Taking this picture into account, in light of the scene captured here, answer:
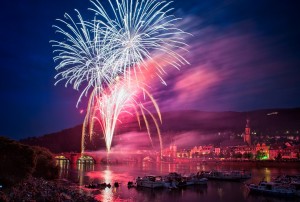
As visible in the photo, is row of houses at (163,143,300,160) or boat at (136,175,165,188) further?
row of houses at (163,143,300,160)

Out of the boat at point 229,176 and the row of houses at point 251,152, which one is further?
the row of houses at point 251,152

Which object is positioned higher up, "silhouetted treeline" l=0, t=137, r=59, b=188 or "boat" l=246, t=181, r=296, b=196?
→ "silhouetted treeline" l=0, t=137, r=59, b=188

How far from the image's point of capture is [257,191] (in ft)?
129

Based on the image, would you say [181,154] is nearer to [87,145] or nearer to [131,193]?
[87,145]

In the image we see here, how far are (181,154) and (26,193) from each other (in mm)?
179569

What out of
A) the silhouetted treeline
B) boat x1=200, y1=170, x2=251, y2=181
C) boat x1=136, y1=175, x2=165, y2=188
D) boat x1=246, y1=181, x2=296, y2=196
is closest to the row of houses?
boat x1=200, y1=170, x2=251, y2=181

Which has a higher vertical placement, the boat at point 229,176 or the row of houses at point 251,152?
the row of houses at point 251,152

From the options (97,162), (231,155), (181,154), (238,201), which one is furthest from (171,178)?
(181,154)

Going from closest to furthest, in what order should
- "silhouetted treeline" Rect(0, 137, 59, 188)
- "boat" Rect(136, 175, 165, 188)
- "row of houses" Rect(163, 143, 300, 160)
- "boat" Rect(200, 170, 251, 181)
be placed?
"silhouetted treeline" Rect(0, 137, 59, 188) < "boat" Rect(136, 175, 165, 188) < "boat" Rect(200, 170, 251, 181) < "row of houses" Rect(163, 143, 300, 160)

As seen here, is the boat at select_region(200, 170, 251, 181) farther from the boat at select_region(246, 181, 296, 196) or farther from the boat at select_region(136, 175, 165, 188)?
the boat at select_region(246, 181, 296, 196)

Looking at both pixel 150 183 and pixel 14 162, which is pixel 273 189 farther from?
pixel 14 162

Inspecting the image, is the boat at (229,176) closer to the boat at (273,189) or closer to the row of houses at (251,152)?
the boat at (273,189)

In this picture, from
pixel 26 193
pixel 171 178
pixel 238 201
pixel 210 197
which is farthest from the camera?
pixel 171 178

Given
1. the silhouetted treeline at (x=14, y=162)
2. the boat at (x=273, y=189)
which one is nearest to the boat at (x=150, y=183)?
the boat at (x=273, y=189)
